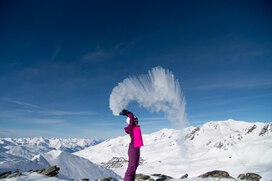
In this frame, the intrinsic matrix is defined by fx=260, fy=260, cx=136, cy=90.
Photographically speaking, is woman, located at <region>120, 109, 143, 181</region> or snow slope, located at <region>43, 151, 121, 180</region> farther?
snow slope, located at <region>43, 151, 121, 180</region>

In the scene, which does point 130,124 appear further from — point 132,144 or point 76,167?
point 76,167

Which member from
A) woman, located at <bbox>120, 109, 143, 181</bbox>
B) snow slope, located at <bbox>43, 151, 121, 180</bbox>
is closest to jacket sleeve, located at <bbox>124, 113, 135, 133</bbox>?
woman, located at <bbox>120, 109, 143, 181</bbox>

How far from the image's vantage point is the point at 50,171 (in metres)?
24.2

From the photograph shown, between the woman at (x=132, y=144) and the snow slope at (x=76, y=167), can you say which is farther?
the snow slope at (x=76, y=167)

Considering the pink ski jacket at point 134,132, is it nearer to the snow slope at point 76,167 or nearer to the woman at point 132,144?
the woman at point 132,144

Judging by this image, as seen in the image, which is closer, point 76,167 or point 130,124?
point 130,124

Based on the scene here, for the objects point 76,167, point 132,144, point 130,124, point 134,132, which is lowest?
point 132,144

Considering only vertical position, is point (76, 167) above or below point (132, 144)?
above

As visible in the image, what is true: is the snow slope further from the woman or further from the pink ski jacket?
the pink ski jacket

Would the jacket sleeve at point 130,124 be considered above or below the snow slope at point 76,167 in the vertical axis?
below

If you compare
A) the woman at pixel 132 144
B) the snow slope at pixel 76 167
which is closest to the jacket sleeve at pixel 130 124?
the woman at pixel 132 144

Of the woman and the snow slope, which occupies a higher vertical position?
the snow slope

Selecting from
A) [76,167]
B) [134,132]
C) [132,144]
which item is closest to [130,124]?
[134,132]

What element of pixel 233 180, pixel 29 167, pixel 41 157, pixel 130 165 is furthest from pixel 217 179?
pixel 41 157
